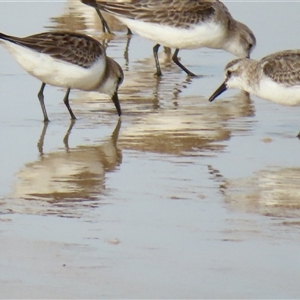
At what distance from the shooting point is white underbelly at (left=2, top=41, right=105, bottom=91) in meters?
9.05

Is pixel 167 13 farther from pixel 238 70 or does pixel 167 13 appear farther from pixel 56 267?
pixel 56 267

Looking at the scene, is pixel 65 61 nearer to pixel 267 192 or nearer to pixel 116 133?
pixel 116 133

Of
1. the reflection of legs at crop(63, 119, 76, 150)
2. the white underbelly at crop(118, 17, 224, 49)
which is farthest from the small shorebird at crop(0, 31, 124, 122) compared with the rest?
the white underbelly at crop(118, 17, 224, 49)

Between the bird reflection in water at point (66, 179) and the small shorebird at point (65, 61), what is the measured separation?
0.75m

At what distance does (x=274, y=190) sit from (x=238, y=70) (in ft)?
9.03

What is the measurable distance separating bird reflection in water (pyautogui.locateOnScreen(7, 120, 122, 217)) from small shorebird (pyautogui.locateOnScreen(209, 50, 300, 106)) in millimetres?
1524

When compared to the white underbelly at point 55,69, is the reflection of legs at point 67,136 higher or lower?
lower

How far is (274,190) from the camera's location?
23.7 ft

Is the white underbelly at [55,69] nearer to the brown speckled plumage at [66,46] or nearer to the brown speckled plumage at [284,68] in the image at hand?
the brown speckled plumage at [66,46]

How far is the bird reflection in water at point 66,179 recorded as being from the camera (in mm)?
6730

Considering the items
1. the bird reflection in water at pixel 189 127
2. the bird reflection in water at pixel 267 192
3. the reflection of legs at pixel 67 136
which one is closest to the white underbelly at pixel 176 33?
the bird reflection in water at pixel 189 127

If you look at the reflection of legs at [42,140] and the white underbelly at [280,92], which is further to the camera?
the white underbelly at [280,92]

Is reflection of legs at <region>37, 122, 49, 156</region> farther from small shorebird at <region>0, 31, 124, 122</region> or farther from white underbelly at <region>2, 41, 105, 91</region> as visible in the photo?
→ white underbelly at <region>2, 41, 105, 91</region>

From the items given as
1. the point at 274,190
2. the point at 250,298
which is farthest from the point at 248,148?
the point at 250,298
